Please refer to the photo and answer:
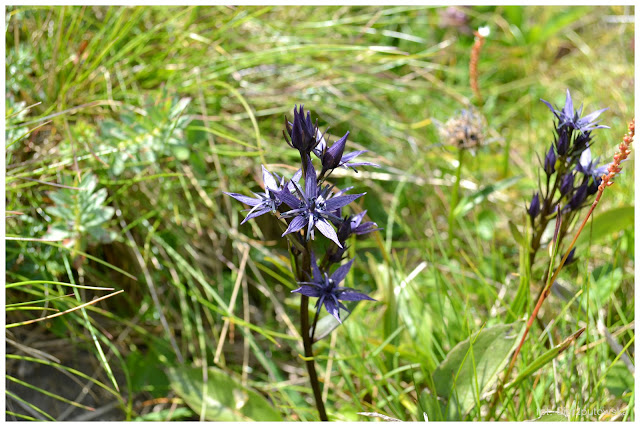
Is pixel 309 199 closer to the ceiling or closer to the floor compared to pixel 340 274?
closer to the ceiling

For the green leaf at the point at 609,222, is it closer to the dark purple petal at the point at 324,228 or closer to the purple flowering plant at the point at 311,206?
the purple flowering plant at the point at 311,206

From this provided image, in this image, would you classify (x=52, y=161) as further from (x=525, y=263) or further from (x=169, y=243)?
(x=525, y=263)

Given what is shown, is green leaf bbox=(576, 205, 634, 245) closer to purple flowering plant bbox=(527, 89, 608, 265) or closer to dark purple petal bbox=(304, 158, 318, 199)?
purple flowering plant bbox=(527, 89, 608, 265)

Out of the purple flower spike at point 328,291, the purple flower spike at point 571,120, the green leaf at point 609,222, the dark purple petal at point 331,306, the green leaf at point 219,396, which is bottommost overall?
the green leaf at point 219,396

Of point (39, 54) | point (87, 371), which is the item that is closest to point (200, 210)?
point (87, 371)

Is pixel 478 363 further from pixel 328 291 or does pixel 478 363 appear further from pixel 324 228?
pixel 324 228

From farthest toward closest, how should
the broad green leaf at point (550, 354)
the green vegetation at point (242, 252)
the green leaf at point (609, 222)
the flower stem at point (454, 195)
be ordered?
the flower stem at point (454, 195) → the green leaf at point (609, 222) → the green vegetation at point (242, 252) → the broad green leaf at point (550, 354)

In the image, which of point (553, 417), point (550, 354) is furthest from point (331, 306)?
point (553, 417)

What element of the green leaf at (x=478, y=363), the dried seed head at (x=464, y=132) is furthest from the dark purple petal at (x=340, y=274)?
the dried seed head at (x=464, y=132)
